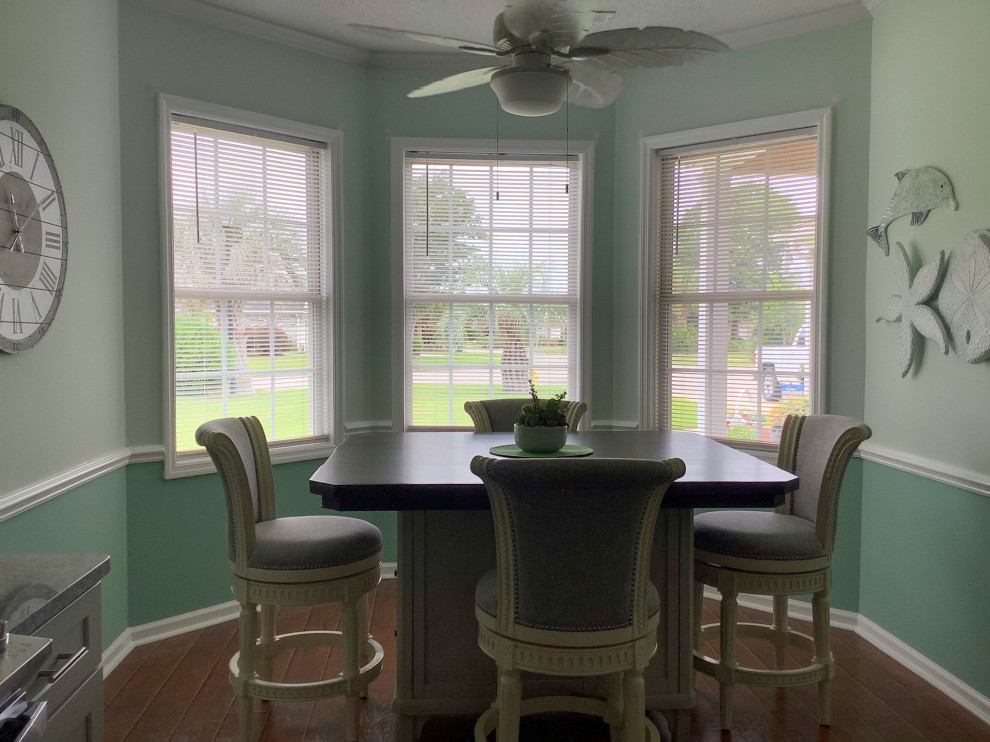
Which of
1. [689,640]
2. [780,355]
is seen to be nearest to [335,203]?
[780,355]

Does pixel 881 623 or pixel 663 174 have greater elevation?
pixel 663 174

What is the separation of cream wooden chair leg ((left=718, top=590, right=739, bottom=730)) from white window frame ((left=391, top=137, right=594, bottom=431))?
1868mm

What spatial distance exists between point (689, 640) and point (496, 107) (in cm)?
292

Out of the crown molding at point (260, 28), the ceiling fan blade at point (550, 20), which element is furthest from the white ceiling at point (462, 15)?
the ceiling fan blade at point (550, 20)

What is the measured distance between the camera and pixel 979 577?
2.72 metres

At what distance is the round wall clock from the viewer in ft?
7.46

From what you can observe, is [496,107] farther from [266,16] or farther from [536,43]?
[536,43]

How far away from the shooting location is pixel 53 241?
2590 millimetres

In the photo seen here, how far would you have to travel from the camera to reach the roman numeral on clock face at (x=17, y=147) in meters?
2.31

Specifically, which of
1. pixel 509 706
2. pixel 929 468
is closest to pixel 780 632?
pixel 929 468

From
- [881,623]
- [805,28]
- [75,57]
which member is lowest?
[881,623]

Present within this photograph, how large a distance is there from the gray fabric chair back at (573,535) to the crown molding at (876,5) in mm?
2659

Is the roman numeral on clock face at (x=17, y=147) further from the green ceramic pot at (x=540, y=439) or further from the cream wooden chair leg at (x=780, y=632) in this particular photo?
the cream wooden chair leg at (x=780, y=632)

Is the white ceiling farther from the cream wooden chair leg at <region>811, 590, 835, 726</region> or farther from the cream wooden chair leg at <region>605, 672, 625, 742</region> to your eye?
the cream wooden chair leg at <region>605, 672, 625, 742</region>
